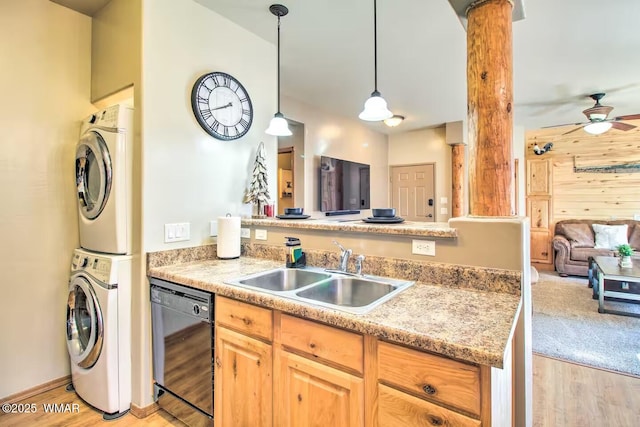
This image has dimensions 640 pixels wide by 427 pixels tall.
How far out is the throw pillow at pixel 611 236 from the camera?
5.40 meters

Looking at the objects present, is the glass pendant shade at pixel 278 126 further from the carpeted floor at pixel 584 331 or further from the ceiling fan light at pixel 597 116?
the ceiling fan light at pixel 597 116

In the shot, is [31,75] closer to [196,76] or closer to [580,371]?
[196,76]

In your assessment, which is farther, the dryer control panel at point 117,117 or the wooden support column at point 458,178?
the wooden support column at point 458,178

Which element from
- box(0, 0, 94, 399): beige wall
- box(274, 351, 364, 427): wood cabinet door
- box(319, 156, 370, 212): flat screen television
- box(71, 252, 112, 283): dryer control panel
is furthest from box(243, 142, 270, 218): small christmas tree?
box(319, 156, 370, 212): flat screen television

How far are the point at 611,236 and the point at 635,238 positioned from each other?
358 millimetres

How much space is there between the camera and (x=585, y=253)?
546 cm

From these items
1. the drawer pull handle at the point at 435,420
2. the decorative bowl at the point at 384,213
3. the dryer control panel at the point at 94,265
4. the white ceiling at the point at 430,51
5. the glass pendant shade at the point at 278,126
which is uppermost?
the white ceiling at the point at 430,51

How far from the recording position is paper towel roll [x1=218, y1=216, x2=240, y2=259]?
2189 mm

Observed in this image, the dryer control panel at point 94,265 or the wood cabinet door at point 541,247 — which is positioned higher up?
the dryer control panel at point 94,265

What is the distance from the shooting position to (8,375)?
2027 mm

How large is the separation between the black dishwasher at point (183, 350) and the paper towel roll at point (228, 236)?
455 mm

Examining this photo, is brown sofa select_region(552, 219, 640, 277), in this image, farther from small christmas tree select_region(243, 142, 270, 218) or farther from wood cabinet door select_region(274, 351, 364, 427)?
wood cabinet door select_region(274, 351, 364, 427)

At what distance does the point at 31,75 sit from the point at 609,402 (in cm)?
449

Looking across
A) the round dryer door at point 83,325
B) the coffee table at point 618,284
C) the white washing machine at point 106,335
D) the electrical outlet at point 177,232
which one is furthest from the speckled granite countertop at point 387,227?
the coffee table at point 618,284
